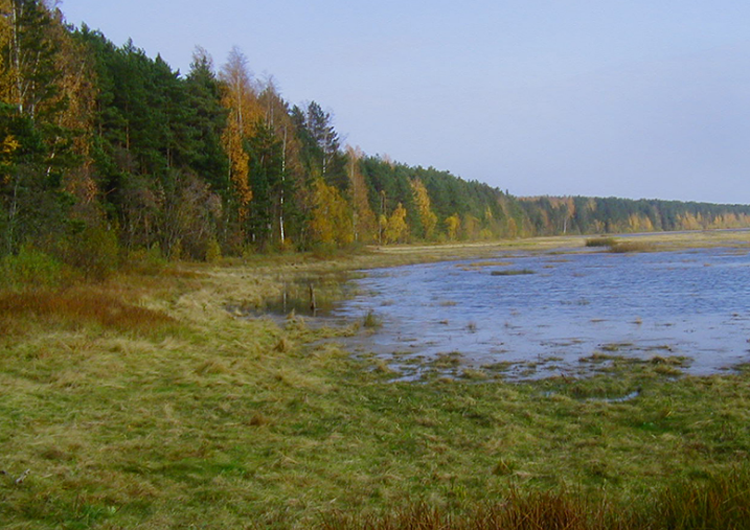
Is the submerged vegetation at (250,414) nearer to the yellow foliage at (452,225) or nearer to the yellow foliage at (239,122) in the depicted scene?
the yellow foliage at (239,122)

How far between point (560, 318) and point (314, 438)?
1600 cm

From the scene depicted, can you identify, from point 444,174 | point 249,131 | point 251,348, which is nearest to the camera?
point 251,348

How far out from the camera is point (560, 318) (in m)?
21.8

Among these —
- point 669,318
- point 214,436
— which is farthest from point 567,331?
point 214,436

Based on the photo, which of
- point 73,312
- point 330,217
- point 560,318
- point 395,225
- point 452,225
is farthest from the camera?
point 452,225

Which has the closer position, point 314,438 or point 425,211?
point 314,438

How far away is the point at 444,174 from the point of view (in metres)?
143

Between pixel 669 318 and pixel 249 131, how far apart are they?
42027 millimetres

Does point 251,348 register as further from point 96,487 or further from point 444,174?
point 444,174

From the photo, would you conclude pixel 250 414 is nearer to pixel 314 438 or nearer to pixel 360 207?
pixel 314 438

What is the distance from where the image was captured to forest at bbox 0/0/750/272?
21234 mm

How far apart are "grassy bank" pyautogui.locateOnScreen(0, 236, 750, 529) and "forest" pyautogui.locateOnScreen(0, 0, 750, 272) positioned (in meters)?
8.02

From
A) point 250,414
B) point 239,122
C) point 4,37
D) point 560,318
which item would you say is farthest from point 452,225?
point 250,414

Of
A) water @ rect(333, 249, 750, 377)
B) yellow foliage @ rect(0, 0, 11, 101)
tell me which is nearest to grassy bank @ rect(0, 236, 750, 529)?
water @ rect(333, 249, 750, 377)
